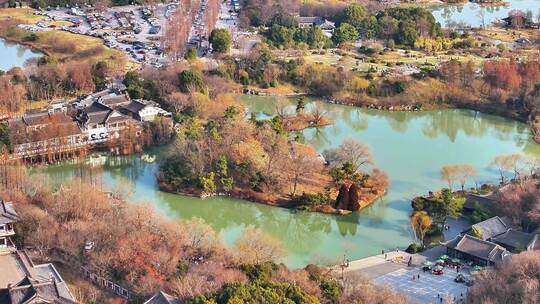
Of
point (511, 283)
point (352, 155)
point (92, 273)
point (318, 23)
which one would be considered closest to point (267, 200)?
point (352, 155)

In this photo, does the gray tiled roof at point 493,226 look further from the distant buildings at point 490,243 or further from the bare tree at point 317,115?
the bare tree at point 317,115

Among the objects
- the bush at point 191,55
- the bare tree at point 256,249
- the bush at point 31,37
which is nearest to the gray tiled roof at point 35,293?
the bare tree at point 256,249

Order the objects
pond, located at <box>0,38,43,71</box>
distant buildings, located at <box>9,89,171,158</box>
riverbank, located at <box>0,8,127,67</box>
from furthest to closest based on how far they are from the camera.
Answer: pond, located at <box>0,38,43,71</box>, riverbank, located at <box>0,8,127,67</box>, distant buildings, located at <box>9,89,171,158</box>

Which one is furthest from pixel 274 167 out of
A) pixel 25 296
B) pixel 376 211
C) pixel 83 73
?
pixel 83 73

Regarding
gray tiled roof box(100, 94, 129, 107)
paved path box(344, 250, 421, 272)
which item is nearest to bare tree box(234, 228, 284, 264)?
paved path box(344, 250, 421, 272)

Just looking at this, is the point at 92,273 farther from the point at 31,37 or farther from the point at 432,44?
the point at 31,37

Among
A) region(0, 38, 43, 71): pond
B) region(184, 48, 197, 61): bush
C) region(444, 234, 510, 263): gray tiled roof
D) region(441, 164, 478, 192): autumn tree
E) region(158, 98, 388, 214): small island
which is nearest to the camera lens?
region(444, 234, 510, 263): gray tiled roof

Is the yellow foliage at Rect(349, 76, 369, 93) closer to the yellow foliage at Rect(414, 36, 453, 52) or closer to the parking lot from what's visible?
the yellow foliage at Rect(414, 36, 453, 52)
